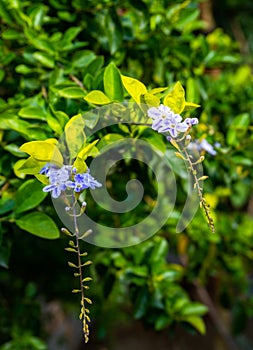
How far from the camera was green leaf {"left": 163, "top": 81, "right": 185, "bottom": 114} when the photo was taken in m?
0.74

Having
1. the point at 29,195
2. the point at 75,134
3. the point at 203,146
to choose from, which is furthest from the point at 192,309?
the point at 75,134

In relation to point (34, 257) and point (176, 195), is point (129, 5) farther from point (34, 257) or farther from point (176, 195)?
point (34, 257)

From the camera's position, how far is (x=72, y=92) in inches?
36.9

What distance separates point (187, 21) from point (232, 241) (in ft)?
2.21

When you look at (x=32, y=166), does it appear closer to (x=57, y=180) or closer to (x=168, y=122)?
(x=57, y=180)

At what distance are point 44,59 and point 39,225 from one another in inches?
13.3

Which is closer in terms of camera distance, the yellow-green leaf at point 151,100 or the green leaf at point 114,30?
the yellow-green leaf at point 151,100

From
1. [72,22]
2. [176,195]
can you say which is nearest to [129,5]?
[72,22]

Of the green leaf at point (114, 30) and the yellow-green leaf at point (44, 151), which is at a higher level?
the green leaf at point (114, 30)

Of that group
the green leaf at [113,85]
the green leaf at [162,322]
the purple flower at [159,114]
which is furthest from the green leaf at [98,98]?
the green leaf at [162,322]

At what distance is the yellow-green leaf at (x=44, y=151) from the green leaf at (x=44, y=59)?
0.32m

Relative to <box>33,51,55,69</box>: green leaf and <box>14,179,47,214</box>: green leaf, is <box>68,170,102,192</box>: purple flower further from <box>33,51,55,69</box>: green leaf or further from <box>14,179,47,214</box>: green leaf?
<box>33,51,55,69</box>: green leaf

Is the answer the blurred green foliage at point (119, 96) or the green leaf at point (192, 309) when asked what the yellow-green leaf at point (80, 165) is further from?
the green leaf at point (192, 309)

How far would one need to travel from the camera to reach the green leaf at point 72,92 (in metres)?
0.93
